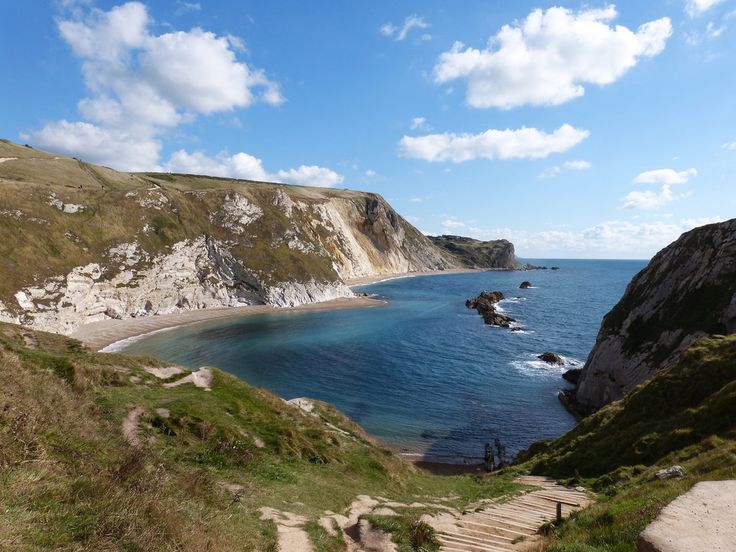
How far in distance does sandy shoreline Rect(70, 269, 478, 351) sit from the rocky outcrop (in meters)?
25.9

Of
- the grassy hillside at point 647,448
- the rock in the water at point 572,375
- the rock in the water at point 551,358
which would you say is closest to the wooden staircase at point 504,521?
the grassy hillside at point 647,448

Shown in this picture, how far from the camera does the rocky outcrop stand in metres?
88.3

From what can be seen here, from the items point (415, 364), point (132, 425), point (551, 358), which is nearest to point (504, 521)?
point (132, 425)

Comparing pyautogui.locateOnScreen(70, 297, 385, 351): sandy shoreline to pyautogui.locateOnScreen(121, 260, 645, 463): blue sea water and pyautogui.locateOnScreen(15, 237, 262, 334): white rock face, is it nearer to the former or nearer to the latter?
pyautogui.locateOnScreen(15, 237, 262, 334): white rock face

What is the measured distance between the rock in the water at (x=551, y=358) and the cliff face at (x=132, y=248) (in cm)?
6277

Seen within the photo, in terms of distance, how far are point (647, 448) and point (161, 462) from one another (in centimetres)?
2046

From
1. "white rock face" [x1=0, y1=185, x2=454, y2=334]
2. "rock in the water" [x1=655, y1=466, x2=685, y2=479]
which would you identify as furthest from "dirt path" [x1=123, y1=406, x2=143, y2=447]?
"white rock face" [x1=0, y1=185, x2=454, y2=334]

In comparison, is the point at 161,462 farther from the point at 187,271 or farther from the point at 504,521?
the point at 187,271

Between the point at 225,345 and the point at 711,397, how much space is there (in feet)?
199

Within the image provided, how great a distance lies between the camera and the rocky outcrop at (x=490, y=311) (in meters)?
88.3

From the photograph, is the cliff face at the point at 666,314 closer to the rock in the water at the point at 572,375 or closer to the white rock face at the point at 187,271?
the rock in the water at the point at 572,375

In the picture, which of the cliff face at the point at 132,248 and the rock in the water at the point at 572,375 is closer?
the rock in the water at the point at 572,375

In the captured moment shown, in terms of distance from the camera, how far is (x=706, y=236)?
130ft

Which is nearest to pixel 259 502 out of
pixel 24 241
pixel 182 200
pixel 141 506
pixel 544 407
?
pixel 141 506
